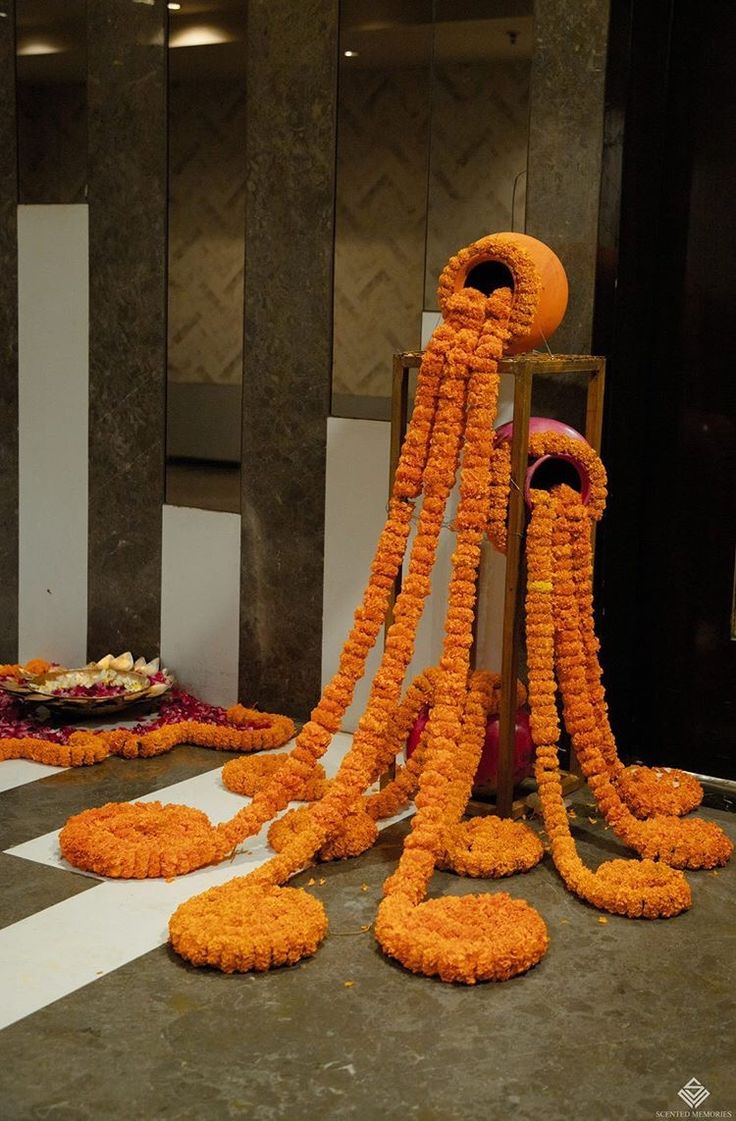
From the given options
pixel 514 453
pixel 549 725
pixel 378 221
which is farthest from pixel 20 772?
pixel 378 221

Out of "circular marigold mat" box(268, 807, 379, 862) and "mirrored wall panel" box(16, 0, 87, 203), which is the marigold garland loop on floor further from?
"mirrored wall panel" box(16, 0, 87, 203)

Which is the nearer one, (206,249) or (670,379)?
(670,379)

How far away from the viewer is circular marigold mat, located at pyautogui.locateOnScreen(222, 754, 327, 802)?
3432 mm

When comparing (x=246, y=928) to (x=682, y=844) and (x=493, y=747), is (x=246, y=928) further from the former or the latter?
(x=682, y=844)

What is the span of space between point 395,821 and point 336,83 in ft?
6.71

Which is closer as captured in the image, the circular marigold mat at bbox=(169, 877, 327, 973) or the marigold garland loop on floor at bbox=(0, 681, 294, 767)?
the circular marigold mat at bbox=(169, 877, 327, 973)

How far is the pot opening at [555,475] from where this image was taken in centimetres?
335

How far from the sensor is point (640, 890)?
2.87 metres

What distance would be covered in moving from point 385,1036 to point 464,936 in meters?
Answer: 0.33

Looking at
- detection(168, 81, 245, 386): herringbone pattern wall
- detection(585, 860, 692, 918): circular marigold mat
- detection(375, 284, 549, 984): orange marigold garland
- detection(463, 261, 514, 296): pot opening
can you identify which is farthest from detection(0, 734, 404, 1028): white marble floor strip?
detection(168, 81, 245, 386): herringbone pattern wall

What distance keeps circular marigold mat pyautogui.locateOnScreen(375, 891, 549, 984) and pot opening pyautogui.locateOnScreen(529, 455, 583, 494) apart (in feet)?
3.43

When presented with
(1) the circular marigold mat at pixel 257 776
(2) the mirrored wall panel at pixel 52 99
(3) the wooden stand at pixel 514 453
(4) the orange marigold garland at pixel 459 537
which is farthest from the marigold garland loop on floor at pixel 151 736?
(2) the mirrored wall panel at pixel 52 99

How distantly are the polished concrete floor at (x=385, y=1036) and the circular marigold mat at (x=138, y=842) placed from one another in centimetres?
11

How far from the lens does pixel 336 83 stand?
389 centimetres
